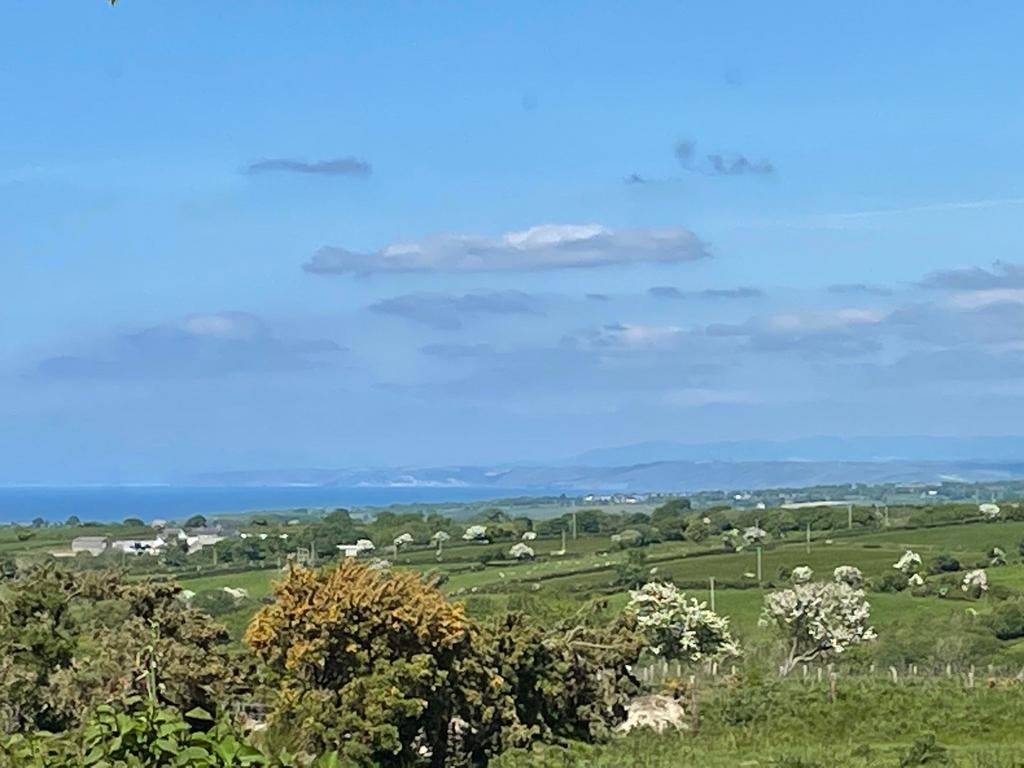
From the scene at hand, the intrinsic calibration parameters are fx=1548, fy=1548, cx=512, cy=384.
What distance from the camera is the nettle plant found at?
188 feet

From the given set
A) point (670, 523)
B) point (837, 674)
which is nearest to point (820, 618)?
point (837, 674)

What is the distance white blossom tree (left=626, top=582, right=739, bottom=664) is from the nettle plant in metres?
8.14

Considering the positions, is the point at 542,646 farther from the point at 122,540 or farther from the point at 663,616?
the point at 122,540

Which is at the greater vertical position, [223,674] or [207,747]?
[207,747]

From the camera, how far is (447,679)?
1035 inches

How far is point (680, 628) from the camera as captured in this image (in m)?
49.0

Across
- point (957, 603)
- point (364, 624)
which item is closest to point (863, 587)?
point (957, 603)

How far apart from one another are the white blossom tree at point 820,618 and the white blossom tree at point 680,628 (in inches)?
323

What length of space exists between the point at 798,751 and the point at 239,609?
42265 mm

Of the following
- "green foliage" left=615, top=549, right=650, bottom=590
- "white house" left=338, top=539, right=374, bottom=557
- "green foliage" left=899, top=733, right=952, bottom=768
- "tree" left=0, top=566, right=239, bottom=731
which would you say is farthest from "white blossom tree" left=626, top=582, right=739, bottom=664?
"white house" left=338, top=539, right=374, bottom=557

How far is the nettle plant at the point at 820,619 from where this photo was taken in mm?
57281

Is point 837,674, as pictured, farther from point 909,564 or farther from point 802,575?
point 909,564

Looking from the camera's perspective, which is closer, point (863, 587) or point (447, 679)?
point (447, 679)

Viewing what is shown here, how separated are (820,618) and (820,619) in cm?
4
